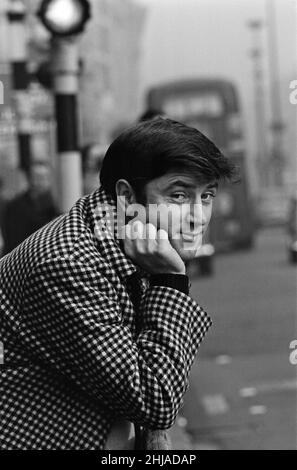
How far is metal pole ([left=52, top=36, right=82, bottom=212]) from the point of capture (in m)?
5.97

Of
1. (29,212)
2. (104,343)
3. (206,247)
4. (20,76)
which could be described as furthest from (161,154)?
(206,247)

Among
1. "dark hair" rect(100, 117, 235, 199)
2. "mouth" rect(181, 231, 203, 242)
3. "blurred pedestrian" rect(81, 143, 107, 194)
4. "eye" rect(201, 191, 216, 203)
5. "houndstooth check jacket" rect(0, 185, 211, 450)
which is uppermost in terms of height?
"dark hair" rect(100, 117, 235, 199)

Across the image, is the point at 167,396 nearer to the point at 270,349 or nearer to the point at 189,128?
the point at 189,128

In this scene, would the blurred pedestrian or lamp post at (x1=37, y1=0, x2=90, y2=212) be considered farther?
the blurred pedestrian

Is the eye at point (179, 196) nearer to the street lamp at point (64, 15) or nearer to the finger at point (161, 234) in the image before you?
→ the finger at point (161, 234)

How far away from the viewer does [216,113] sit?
2380 centimetres

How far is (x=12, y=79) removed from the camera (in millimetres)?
8578

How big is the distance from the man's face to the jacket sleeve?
135mm

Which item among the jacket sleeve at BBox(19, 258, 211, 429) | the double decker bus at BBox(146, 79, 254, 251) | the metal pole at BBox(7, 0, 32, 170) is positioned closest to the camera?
the jacket sleeve at BBox(19, 258, 211, 429)

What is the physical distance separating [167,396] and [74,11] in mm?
4072

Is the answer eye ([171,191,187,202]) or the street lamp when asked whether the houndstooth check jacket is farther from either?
the street lamp

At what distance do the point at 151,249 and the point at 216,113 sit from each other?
72.8 ft

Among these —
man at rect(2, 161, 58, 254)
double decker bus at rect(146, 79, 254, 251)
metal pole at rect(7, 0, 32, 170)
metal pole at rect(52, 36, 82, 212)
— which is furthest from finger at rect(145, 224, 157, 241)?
double decker bus at rect(146, 79, 254, 251)

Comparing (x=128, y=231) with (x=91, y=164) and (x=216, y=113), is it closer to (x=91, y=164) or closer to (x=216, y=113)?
(x=91, y=164)
